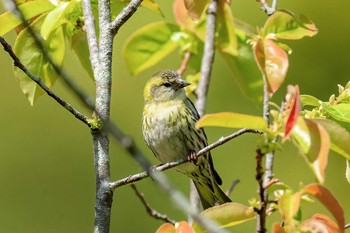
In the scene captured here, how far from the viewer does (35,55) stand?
2061mm

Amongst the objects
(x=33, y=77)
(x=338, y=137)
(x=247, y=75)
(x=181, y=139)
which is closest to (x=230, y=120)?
(x=338, y=137)

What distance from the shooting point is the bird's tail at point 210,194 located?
10.1 feet

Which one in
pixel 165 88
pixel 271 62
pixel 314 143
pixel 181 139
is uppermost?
pixel 271 62

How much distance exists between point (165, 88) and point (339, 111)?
155 cm

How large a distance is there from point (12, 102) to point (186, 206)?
11.8 feet

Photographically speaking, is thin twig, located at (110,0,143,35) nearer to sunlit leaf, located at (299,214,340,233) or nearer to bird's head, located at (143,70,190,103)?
sunlit leaf, located at (299,214,340,233)

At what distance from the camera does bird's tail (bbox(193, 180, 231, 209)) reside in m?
3.09

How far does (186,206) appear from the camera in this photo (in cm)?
111

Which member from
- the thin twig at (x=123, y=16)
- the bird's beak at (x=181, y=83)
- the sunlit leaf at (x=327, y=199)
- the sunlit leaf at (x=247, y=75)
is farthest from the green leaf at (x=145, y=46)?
the bird's beak at (x=181, y=83)

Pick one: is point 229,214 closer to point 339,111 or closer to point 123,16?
point 339,111

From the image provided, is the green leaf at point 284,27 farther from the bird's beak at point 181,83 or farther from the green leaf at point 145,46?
the bird's beak at point 181,83

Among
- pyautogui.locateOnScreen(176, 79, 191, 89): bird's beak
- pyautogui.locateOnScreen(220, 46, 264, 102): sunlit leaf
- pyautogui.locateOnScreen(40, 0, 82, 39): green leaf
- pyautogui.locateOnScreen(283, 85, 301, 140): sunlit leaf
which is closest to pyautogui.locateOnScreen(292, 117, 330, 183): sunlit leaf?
pyautogui.locateOnScreen(283, 85, 301, 140): sunlit leaf

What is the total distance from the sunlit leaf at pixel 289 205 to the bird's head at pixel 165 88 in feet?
5.39

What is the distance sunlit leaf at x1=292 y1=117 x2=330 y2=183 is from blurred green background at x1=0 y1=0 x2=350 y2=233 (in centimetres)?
271
